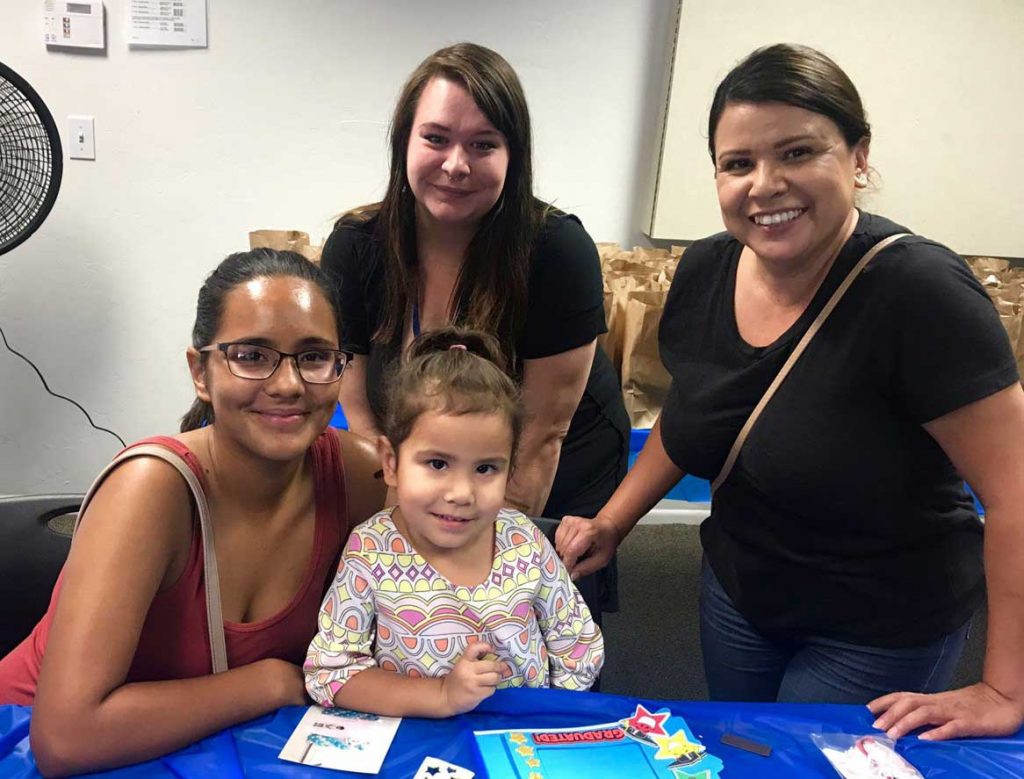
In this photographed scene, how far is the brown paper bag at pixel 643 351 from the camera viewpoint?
2168 mm

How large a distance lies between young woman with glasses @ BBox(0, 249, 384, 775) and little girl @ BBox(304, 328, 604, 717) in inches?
3.6

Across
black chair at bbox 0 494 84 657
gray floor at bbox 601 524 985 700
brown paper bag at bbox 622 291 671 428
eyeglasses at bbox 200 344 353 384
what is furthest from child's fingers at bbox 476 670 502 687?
gray floor at bbox 601 524 985 700

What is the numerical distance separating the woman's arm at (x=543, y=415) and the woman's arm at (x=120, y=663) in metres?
0.69

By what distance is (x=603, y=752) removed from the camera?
2.95 feet

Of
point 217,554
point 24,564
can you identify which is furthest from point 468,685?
point 24,564

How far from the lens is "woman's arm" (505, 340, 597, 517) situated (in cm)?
151

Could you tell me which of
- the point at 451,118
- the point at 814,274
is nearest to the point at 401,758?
the point at 814,274

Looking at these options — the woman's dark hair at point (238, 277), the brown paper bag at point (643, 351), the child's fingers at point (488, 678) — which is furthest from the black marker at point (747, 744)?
the brown paper bag at point (643, 351)

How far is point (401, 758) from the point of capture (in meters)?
0.87

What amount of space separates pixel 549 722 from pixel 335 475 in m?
0.48

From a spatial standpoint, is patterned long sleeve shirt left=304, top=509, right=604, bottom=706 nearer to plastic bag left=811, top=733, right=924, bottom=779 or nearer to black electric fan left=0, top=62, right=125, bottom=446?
plastic bag left=811, top=733, right=924, bottom=779

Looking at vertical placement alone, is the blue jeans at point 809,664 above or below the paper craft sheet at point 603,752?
below

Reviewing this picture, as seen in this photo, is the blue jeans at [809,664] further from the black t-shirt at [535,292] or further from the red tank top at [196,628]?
the red tank top at [196,628]

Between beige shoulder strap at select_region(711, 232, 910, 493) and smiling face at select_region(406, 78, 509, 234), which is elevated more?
smiling face at select_region(406, 78, 509, 234)
